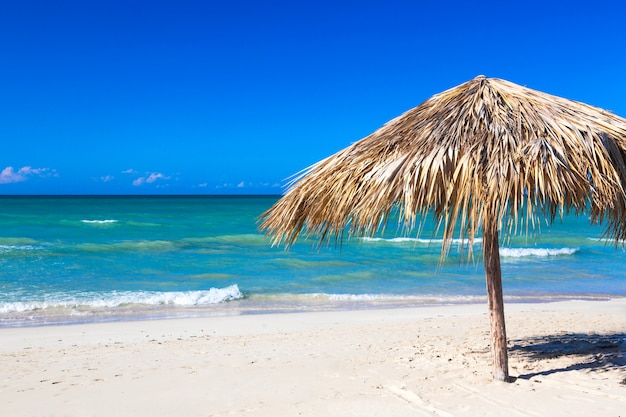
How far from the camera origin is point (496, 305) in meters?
4.76

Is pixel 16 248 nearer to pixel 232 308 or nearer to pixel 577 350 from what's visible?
pixel 232 308

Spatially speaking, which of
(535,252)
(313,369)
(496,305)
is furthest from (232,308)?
(535,252)

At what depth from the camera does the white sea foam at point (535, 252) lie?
Answer: 19.9 metres

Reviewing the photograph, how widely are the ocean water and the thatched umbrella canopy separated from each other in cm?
105

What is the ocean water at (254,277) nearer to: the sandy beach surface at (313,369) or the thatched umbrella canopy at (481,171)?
the thatched umbrella canopy at (481,171)

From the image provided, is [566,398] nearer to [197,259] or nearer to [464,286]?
[464,286]

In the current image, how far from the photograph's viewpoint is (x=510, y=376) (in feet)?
16.6

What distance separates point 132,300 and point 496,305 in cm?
787

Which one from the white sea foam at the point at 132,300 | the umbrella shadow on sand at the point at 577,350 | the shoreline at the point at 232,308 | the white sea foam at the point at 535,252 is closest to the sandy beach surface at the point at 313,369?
the umbrella shadow on sand at the point at 577,350

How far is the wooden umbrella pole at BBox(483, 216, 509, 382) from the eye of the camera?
4648 millimetres

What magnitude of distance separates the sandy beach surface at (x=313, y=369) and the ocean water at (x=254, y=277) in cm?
124

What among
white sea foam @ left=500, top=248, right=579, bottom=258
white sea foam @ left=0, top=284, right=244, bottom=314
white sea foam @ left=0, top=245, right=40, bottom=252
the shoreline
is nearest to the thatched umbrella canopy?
the shoreline

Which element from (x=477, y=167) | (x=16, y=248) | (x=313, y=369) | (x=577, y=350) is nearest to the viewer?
(x=477, y=167)

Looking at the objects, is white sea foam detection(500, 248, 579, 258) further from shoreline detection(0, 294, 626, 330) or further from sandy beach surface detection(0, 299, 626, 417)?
sandy beach surface detection(0, 299, 626, 417)
